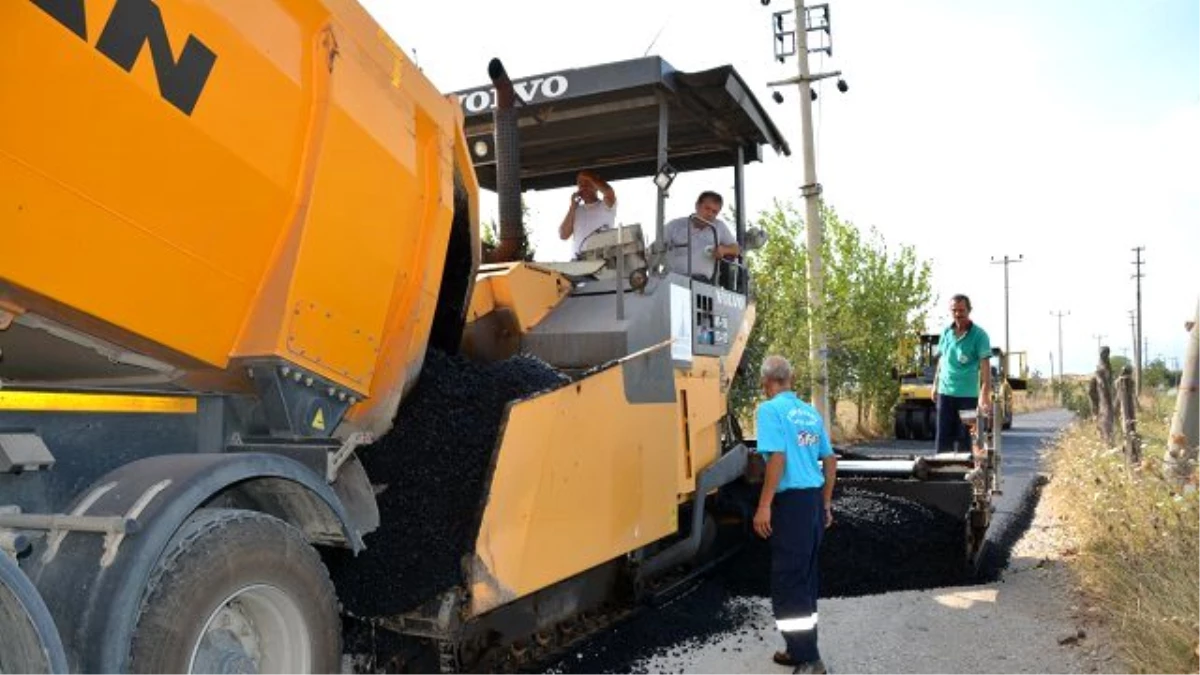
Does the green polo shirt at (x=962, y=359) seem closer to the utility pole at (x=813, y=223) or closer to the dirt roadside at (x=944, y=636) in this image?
the dirt roadside at (x=944, y=636)

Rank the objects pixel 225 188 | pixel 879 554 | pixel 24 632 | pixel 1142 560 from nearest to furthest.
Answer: pixel 24 632 < pixel 225 188 < pixel 1142 560 < pixel 879 554

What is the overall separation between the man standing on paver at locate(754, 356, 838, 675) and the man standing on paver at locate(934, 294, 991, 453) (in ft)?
9.32

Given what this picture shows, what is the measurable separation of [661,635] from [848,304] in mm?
16993

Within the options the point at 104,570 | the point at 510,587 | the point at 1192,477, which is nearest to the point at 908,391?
the point at 1192,477

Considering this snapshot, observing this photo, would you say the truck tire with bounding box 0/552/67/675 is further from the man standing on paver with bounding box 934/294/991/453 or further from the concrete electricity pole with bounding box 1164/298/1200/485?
the man standing on paver with bounding box 934/294/991/453

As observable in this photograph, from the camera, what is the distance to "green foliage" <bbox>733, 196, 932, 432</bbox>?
1809 centimetres

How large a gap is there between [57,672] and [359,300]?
1.33m

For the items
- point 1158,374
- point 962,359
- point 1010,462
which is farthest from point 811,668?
point 1158,374

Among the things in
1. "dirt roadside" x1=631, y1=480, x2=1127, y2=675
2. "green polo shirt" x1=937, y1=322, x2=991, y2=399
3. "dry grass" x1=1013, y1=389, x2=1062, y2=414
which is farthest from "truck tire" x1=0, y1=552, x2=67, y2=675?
"dry grass" x1=1013, y1=389, x2=1062, y2=414

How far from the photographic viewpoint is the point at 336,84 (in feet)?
9.10

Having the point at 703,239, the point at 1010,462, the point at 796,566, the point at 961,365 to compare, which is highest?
the point at 703,239

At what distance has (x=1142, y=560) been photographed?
5.02 meters

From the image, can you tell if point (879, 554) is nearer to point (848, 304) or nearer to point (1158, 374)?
point (848, 304)

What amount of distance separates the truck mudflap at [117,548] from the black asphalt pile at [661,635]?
6.93 ft
